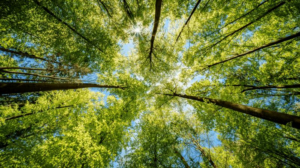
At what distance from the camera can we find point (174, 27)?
21.9ft

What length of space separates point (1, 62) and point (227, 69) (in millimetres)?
11201

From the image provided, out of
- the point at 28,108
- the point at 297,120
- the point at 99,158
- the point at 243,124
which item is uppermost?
the point at 297,120

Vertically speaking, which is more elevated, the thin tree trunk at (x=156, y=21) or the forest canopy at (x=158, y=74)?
the thin tree trunk at (x=156, y=21)

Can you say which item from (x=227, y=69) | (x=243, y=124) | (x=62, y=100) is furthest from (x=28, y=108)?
(x=243, y=124)

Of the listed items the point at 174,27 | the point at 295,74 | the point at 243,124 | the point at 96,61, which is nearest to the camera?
the point at 295,74

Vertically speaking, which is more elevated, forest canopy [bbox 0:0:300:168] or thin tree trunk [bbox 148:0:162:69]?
thin tree trunk [bbox 148:0:162:69]

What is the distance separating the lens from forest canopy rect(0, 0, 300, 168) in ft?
11.8

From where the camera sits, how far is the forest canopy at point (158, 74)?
11.8ft

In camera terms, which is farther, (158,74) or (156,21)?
(158,74)

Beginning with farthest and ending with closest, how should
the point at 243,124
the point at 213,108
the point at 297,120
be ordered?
the point at 213,108, the point at 243,124, the point at 297,120

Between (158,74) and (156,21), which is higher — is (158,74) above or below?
below

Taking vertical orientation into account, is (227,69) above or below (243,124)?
above

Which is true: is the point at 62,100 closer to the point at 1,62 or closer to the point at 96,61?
the point at 1,62

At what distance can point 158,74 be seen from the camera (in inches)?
310
